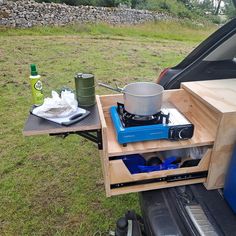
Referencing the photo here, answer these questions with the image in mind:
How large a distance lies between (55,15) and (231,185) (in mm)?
7607

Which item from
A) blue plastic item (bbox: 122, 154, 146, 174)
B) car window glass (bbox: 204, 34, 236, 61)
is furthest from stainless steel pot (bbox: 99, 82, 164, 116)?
car window glass (bbox: 204, 34, 236, 61)

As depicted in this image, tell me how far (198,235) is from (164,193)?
0.26m

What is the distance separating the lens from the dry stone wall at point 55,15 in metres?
6.93

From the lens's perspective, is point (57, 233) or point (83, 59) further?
point (83, 59)

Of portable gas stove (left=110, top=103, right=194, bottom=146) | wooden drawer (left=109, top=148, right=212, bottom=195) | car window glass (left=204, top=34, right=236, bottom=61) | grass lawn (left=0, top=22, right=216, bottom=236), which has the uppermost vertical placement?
car window glass (left=204, top=34, right=236, bottom=61)

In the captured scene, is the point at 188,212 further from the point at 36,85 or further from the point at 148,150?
the point at 36,85

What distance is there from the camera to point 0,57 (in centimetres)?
469

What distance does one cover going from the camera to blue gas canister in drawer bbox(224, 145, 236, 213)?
97cm

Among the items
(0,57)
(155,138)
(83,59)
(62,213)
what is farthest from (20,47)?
(155,138)

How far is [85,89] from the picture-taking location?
3.87 ft

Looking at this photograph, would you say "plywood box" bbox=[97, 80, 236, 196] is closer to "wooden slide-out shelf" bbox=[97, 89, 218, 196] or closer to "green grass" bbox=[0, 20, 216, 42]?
"wooden slide-out shelf" bbox=[97, 89, 218, 196]

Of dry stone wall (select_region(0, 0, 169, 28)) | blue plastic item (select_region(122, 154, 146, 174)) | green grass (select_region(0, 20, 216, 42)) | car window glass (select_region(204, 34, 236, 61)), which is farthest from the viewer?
green grass (select_region(0, 20, 216, 42))

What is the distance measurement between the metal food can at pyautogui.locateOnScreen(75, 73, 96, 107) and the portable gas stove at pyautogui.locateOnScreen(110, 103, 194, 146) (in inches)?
7.7

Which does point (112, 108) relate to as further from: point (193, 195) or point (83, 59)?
point (83, 59)
